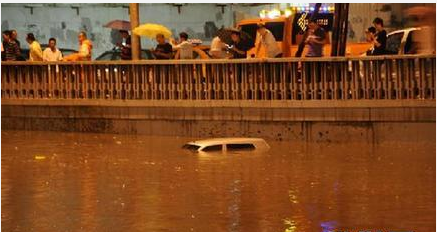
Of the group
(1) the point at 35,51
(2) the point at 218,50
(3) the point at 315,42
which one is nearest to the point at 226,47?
(2) the point at 218,50

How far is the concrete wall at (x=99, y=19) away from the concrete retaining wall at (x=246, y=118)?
11556mm

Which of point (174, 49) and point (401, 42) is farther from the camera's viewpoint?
point (174, 49)

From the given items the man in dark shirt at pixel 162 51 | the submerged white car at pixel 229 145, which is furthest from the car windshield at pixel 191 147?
the man in dark shirt at pixel 162 51

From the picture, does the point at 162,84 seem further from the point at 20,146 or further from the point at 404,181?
the point at 404,181

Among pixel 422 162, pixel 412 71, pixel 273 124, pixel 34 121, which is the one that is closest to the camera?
pixel 422 162

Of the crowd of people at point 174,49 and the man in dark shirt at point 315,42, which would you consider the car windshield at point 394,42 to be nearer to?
the crowd of people at point 174,49

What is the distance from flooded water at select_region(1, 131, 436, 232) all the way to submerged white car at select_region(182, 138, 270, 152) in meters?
0.37

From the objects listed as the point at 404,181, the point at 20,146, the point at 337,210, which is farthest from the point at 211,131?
the point at 337,210

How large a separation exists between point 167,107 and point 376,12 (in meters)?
8.25

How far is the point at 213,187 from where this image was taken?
14555 mm

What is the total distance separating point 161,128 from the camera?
2231 centimetres

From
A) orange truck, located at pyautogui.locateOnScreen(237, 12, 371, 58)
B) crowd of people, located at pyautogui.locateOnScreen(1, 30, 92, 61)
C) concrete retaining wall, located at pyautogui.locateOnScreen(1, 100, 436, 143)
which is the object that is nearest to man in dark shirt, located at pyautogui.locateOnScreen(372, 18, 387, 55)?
concrete retaining wall, located at pyautogui.locateOnScreen(1, 100, 436, 143)

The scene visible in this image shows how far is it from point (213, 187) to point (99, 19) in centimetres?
2233

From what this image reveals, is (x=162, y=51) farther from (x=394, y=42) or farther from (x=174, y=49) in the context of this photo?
(x=394, y=42)
